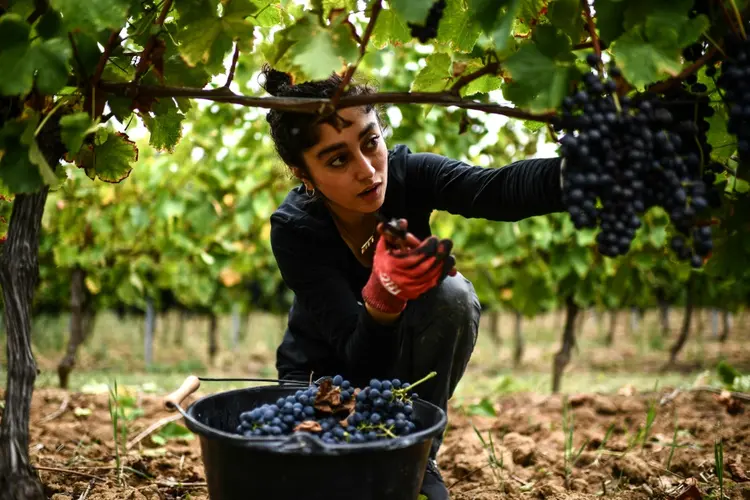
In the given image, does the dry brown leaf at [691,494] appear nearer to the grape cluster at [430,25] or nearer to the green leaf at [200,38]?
Answer: the grape cluster at [430,25]

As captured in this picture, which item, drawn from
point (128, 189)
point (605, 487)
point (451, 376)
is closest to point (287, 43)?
point (451, 376)

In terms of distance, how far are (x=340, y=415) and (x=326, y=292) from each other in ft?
1.67

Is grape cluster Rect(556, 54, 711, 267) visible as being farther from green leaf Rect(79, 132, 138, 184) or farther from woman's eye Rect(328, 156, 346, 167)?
green leaf Rect(79, 132, 138, 184)

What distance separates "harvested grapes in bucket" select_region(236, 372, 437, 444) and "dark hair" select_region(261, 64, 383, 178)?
2.27 feet

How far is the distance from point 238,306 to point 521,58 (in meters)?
8.89

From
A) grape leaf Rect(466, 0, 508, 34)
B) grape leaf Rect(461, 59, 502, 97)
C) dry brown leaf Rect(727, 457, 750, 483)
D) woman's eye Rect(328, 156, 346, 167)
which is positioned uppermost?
grape leaf Rect(466, 0, 508, 34)

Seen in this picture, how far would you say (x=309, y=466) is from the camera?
1.34 metres

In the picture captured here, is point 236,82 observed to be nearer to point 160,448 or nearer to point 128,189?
point 128,189

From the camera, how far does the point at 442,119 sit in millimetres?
4801

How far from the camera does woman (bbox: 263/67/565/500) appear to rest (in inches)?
67.4

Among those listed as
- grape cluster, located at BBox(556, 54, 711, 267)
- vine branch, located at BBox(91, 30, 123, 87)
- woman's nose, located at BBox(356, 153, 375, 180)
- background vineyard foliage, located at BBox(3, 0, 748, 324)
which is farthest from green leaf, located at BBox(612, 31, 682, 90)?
background vineyard foliage, located at BBox(3, 0, 748, 324)

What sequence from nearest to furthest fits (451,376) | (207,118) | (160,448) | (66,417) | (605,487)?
(451,376) < (605,487) < (160,448) < (66,417) < (207,118)

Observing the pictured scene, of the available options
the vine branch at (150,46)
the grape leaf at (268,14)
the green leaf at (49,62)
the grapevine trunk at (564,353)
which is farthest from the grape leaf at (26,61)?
the grapevine trunk at (564,353)

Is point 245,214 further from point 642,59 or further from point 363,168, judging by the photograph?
point 642,59
